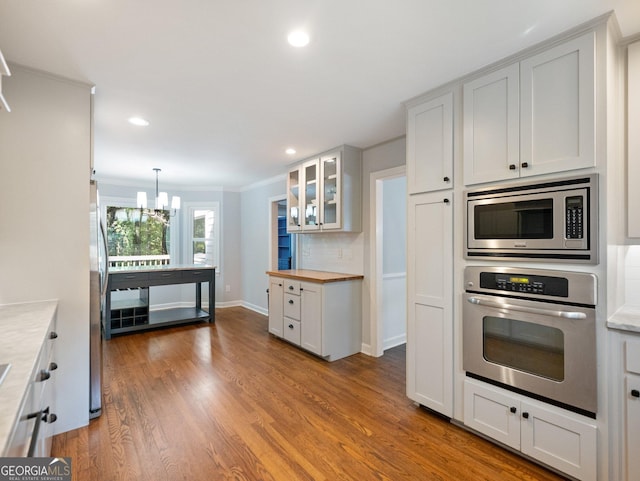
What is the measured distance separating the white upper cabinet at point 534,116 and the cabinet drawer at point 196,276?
416cm

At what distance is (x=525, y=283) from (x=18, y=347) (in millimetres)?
2445

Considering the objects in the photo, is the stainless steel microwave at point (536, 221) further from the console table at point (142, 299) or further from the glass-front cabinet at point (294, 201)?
the console table at point (142, 299)

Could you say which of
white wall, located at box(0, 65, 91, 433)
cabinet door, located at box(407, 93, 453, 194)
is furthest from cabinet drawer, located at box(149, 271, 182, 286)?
cabinet door, located at box(407, 93, 453, 194)

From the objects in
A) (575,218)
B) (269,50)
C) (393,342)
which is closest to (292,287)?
(393,342)

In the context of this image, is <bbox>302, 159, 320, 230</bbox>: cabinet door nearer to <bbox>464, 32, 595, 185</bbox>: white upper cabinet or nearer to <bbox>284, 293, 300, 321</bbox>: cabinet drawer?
<bbox>284, 293, 300, 321</bbox>: cabinet drawer

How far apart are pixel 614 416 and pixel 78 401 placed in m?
3.16

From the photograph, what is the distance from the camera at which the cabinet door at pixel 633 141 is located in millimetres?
1675

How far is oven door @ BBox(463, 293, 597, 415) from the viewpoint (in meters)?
1.62

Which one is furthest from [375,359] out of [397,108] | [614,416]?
[397,108]

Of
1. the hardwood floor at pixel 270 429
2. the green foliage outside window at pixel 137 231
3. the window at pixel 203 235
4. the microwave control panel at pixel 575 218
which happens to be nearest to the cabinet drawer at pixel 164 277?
the hardwood floor at pixel 270 429

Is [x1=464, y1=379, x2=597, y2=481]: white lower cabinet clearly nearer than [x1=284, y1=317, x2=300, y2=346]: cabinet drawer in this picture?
Yes

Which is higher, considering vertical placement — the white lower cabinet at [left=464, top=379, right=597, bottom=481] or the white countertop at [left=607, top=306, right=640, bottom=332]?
the white countertop at [left=607, top=306, right=640, bottom=332]

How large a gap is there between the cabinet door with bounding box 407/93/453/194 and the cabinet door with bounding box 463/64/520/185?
0.12 meters

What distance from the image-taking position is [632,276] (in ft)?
6.02
